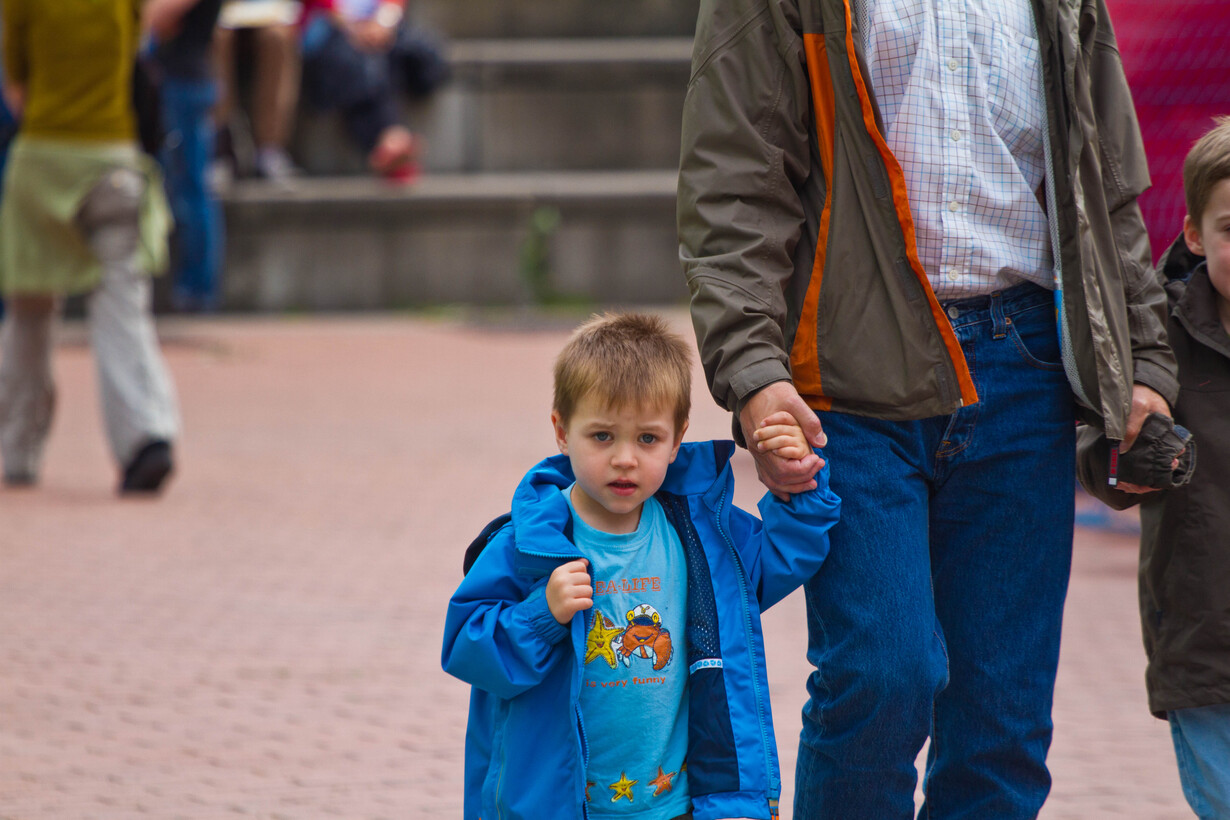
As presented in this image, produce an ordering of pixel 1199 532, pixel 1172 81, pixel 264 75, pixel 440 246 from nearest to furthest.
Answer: pixel 1199 532
pixel 1172 81
pixel 264 75
pixel 440 246

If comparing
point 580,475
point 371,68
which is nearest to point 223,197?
point 371,68

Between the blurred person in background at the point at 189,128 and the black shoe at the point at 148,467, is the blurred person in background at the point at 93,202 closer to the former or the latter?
the black shoe at the point at 148,467

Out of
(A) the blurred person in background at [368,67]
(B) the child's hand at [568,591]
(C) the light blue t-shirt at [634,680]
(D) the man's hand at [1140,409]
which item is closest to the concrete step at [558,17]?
(A) the blurred person in background at [368,67]

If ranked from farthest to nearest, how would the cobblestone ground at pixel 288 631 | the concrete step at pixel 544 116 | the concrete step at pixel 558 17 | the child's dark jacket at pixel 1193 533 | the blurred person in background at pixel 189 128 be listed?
1. the concrete step at pixel 558 17
2. the concrete step at pixel 544 116
3. the blurred person in background at pixel 189 128
4. the cobblestone ground at pixel 288 631
5. the child's dark jacket at pixel 1193 533

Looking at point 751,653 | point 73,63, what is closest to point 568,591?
point 751,653

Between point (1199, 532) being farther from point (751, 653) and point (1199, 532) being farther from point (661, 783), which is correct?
point (661, 783)

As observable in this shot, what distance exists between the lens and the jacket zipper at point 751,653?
8.75ft

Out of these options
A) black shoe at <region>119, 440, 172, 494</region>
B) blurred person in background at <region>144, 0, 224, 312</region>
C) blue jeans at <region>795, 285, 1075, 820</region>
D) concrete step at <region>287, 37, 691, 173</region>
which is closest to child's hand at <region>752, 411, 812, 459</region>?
blue jeans at <region>795, 285, 1075, 820</region>

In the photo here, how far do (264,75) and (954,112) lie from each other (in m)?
13.6

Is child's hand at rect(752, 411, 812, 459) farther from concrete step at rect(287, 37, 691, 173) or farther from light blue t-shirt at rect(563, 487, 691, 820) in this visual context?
concrete step at rect(287, 37, 691, 173)

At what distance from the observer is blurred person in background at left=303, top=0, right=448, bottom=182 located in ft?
52.5

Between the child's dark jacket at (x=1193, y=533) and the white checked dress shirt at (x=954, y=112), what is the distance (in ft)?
1.67

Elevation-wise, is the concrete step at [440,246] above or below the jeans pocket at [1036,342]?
below

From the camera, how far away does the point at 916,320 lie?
2646mm
